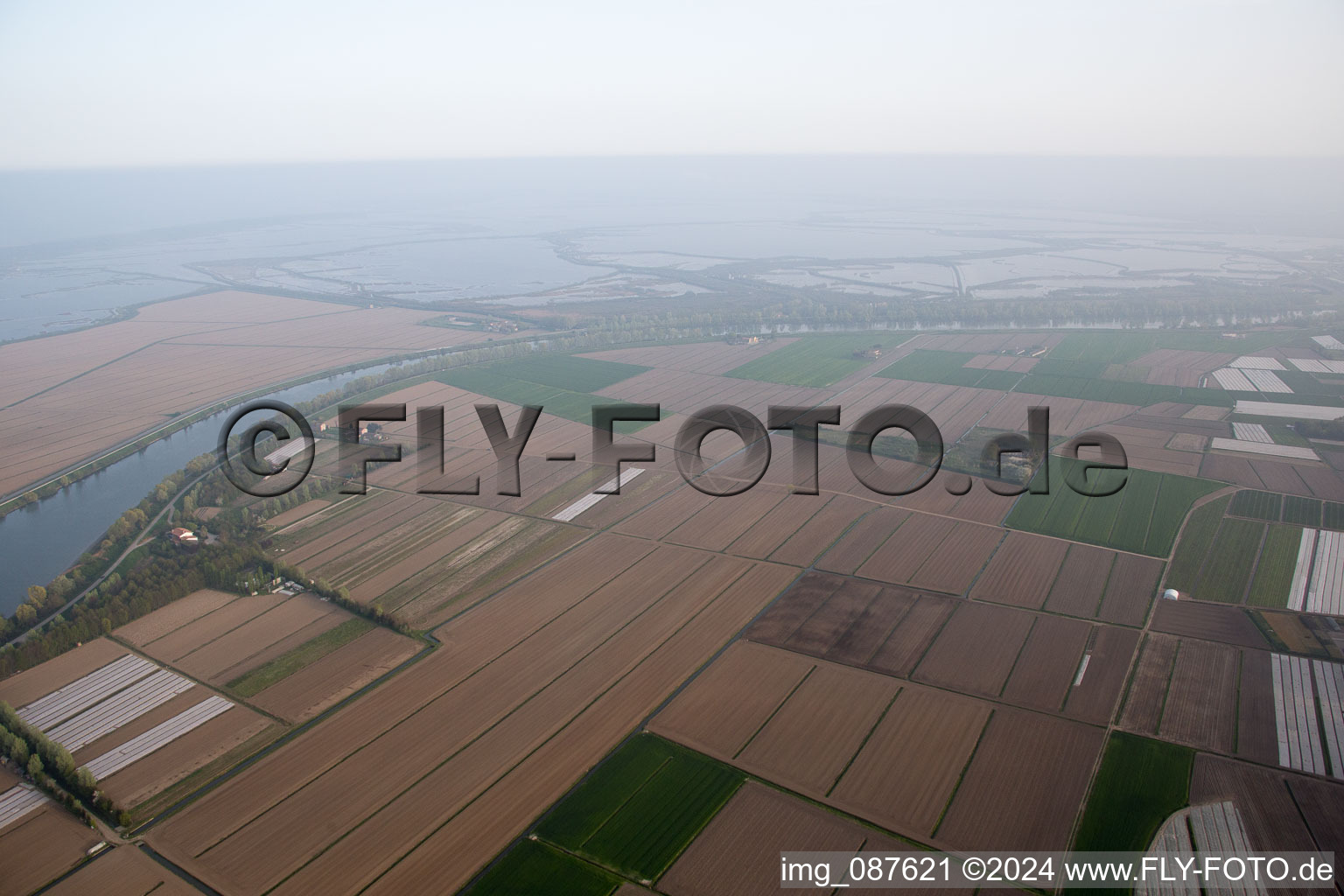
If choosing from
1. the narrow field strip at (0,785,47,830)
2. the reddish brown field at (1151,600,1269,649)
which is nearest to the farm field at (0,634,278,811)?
the narrow field strip at (0,785,47,830)

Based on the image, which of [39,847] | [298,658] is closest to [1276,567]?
[298,658]

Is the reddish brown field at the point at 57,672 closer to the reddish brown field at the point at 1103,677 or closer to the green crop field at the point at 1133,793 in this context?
the green crop field at the point at 1133,793

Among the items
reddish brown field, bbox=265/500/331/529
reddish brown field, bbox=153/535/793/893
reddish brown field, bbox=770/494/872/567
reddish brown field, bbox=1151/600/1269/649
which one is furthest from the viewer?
reddish brown field, bbox=265/500/331/529

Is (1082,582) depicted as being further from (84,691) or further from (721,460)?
A: (84,691)

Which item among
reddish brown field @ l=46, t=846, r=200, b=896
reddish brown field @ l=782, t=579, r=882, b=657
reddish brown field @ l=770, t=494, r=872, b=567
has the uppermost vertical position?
reddish brown field @ l=770, t=494, r=872, b=567

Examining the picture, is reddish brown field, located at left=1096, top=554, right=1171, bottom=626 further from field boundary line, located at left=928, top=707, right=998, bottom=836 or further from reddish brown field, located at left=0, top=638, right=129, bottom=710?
reddish brown field, located at left=0, top=638, right=129, bottom=710

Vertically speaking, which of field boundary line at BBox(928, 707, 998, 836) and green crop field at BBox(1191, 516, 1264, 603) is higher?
green crop field at BBox(1191, 516, 1264, 603)

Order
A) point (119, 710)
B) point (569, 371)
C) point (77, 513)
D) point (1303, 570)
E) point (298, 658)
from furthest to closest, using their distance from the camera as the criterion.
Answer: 1. point (569, 371)
2. point (77, 513)
3. point (1303, 570)
4. point (298, 658)
5. point (119, 710)
